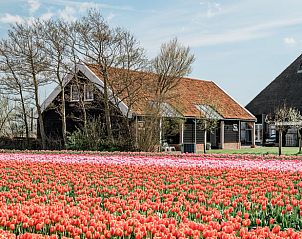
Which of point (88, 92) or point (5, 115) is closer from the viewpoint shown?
point (88, 92)

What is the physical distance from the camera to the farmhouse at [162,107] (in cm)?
2994

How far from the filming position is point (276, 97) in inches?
2007

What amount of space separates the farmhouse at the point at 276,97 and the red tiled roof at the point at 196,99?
22.4ft

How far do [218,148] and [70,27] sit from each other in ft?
53.3

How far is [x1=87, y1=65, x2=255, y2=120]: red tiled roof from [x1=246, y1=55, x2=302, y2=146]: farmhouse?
22.4 ft

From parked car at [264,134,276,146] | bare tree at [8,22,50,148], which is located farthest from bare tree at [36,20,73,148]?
parked car at [264,134,276,146]

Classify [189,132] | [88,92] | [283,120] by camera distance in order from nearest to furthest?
1. [283,120]
2. [88,92]
3. [189,132]

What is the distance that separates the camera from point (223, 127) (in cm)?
4022

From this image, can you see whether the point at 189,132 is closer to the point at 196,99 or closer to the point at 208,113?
the point at 208,113

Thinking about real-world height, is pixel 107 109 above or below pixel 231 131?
above

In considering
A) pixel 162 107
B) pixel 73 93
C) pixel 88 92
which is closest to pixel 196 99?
pixel 88 92

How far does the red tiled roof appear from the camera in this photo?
31391mm

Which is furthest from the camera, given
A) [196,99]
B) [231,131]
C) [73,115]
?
[231,131]

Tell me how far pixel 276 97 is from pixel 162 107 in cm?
2502
